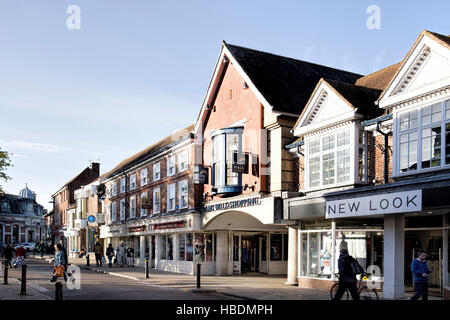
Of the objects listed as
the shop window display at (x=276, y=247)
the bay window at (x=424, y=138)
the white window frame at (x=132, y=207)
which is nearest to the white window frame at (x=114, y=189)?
the white window frame at (x=132, y=207)

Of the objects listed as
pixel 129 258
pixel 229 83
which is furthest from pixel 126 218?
pixel 229 83

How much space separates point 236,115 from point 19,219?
292 feet

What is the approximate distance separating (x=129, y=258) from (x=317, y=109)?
24.1 metres

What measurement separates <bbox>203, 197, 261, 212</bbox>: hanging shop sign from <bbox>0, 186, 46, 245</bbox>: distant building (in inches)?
3276

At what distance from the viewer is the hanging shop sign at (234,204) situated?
75.9ft

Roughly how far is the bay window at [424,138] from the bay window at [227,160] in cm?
917

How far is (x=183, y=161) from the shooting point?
31172 millimetres

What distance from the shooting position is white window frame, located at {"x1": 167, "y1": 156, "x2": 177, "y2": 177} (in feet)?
106

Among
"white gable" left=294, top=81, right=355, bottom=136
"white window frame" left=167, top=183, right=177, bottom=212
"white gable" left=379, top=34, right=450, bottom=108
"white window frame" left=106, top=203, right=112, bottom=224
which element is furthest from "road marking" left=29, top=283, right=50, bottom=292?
"white window frame" left=106, top=203, right=112, bottom=224

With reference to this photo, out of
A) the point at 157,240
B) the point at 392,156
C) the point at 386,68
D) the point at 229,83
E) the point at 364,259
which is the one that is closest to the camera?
the point at 392,156

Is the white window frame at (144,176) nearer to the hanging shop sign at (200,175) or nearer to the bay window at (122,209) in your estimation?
the bay window at (122,209)

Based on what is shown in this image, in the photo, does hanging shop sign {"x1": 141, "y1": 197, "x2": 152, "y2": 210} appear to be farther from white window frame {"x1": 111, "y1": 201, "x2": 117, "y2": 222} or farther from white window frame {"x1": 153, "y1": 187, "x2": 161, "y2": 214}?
white window frame {"x1": 111, "y1": 201, "x2": 117, "y2": 222}
